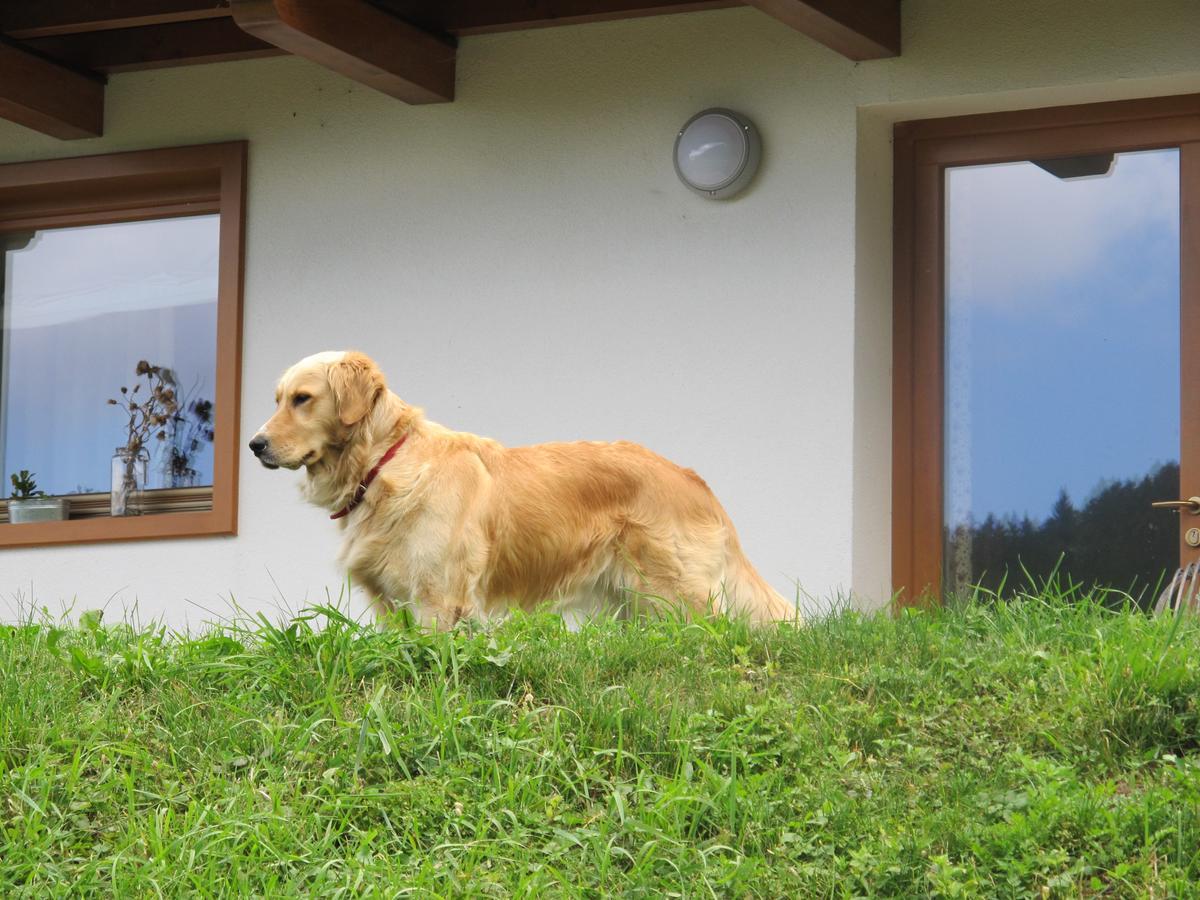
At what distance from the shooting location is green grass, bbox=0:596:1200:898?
373cm

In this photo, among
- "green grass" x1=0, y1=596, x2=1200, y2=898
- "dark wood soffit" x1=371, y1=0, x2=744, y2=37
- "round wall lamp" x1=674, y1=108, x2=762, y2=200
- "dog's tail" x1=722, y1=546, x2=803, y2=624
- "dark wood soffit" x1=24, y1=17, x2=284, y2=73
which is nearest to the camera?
"green grass" x1=0, y1=596, x2=1200, y2=898

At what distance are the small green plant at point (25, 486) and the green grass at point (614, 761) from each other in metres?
4.30

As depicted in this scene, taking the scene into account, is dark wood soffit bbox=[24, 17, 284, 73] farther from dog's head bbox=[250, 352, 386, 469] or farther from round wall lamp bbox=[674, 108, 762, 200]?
dog's head bbox=[250, 352, 386, 469]

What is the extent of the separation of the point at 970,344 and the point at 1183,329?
0.95 metres

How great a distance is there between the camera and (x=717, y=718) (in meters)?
4.40

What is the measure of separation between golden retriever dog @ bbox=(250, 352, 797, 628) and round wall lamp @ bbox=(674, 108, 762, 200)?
1.57 metres

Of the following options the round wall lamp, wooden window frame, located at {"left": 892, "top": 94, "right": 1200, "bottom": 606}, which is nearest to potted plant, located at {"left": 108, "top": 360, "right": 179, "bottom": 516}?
the round wall lamp

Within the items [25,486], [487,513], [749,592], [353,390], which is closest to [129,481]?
[25,486]

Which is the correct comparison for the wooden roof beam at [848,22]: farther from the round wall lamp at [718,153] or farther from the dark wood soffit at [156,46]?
the dark wood soffit at [156,46]

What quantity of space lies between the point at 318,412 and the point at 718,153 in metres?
2.48

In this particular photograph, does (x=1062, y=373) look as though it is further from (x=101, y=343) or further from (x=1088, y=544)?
(x=101, y=343)

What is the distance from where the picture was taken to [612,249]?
25.6 ft

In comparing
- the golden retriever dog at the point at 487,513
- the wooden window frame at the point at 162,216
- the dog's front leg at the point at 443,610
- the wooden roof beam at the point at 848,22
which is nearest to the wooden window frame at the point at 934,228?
the wooden roof beam at the point at 848,22

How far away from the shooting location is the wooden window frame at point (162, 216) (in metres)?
8.30
